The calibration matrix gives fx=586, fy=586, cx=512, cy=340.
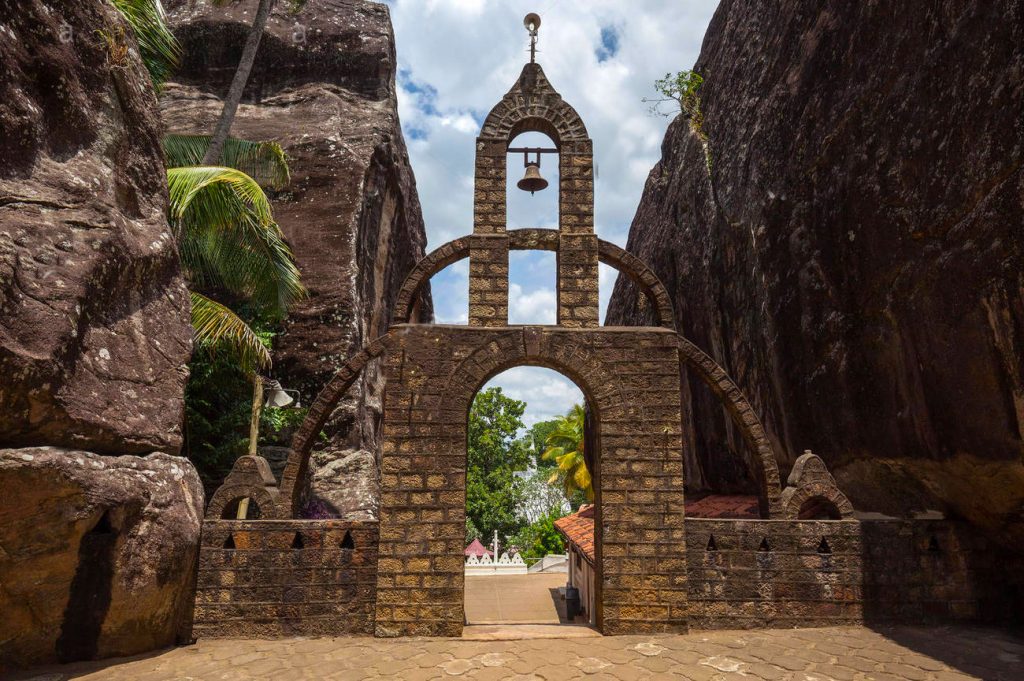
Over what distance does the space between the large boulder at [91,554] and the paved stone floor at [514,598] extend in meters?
7.51

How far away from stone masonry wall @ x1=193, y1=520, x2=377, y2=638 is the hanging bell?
493 centimetres

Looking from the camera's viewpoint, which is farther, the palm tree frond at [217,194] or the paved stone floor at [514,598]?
the paved stone floor at [514,598]

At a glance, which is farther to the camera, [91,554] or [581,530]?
[581,530]

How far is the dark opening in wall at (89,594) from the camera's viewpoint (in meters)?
4.98

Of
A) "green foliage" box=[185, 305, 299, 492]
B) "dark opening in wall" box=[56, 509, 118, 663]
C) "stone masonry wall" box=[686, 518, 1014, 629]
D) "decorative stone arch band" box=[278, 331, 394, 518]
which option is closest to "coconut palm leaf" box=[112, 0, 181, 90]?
"green foliage" box=[185, 305, 299, 492]

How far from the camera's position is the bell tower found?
279 inches

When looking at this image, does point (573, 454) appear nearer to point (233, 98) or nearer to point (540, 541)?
point (540, 541)

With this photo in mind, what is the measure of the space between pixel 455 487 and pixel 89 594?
3.35 metres

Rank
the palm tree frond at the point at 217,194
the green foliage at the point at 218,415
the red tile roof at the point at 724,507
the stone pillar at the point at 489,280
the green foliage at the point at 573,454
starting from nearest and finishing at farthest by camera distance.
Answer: the stone pillar at the point at 489,280 → the palm tree frond at the point at 217,194 → the red tile roof at the point at 724,507 → the green foliage at the point at 218,415 → the green foliage at the point at 573,454

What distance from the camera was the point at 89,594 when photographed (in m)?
5.06

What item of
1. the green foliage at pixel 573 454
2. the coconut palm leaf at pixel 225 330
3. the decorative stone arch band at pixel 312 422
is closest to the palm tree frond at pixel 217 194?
the coconut palm leaf at pixel 225 330

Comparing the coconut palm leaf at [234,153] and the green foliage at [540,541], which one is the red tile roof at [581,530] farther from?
the coconut palm leaf at [234,153]

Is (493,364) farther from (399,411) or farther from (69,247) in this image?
(69,247)

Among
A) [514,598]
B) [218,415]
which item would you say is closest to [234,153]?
[218,415]
